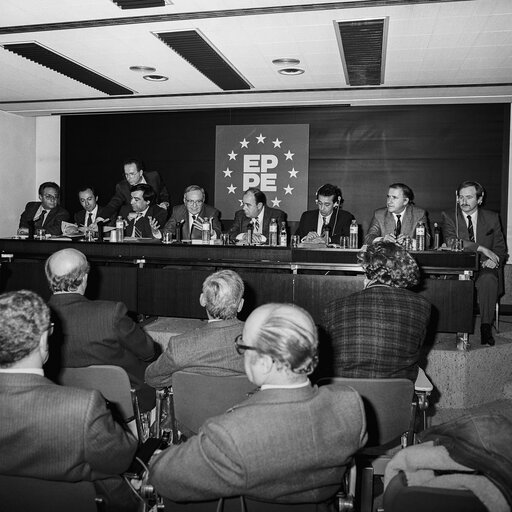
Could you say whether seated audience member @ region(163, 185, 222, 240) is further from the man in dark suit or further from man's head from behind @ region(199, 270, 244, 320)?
man's head from behind @ region(199, 270, 244, 320)

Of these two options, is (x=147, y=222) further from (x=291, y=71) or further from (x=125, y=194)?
(x=291, y=71)

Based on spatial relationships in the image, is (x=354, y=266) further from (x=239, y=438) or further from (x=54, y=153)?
(x=54, y=153)

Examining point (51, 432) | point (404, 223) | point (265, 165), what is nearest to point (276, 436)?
point (51, 432)

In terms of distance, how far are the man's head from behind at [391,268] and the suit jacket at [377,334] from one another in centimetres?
13

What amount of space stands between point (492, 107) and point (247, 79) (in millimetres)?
3279

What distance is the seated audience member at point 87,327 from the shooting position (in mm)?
2449

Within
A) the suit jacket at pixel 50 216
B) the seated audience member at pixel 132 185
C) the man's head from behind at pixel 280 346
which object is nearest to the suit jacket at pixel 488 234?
the seated audience member at pixel 132 185

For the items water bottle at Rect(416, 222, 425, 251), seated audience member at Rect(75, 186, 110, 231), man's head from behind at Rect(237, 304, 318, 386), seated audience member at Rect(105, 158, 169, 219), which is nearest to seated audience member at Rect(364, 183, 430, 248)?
water bottle at Rect(416, 222, 425, 251)

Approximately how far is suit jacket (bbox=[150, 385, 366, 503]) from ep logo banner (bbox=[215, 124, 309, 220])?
604 cm

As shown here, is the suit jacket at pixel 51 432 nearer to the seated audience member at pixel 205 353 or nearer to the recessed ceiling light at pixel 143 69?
the seated audience member at pixel 205 353

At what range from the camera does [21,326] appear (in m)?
1.57

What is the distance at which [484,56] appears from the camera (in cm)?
472

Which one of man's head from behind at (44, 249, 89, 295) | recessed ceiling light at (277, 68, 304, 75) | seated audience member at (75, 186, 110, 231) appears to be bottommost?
man's head from behind at (44, 249, 89, 295)

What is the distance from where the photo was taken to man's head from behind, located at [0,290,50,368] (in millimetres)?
1526
